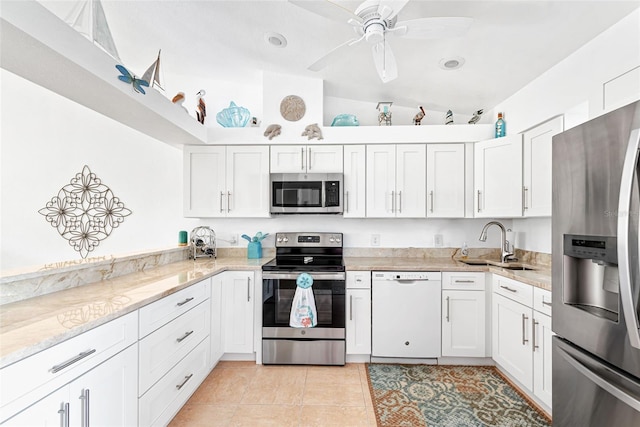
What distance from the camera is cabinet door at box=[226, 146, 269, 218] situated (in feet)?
9.98

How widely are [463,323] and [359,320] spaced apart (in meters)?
0.91

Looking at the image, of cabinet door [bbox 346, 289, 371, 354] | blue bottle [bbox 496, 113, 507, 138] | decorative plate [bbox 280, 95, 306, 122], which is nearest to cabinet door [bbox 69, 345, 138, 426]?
cabinet door [bbox 346, 289, 371, 354]

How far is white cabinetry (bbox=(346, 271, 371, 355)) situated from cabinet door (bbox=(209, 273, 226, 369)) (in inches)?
44.2

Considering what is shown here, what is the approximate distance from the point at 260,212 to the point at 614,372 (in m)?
2.65

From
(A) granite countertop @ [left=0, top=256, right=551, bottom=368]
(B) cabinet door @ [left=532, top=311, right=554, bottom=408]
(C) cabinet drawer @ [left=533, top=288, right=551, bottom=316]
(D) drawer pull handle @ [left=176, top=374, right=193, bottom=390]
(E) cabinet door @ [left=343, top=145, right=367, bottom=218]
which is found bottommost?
(D) drawer pull handle @ [left=176, top=374, right=193, bottom=390]

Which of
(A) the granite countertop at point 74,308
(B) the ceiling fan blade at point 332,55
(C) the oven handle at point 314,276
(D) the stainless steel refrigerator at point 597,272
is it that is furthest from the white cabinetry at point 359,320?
(B) the ceiling fan blade at point 332,55

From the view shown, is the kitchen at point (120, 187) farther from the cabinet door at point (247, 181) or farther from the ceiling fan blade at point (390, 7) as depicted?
the ceiling fan blade at point (390, 7)

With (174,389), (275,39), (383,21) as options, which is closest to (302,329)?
(174,389)

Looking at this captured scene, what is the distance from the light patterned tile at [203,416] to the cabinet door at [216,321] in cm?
38

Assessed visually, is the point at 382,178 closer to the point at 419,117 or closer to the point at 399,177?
the point at 399,177

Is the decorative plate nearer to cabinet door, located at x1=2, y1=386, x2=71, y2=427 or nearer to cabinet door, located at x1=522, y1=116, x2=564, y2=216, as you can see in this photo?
cabinet door, located at x1=522, y1=116, x2=564, y2=216

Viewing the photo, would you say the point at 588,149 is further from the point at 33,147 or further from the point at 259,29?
the point at 33,147

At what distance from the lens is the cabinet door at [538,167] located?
7.57 ft

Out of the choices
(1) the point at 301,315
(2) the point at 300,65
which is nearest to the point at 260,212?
(1) the point at 301,315
